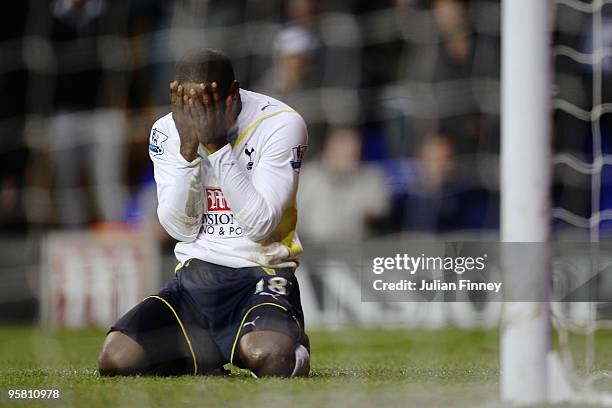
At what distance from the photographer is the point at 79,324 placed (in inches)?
364

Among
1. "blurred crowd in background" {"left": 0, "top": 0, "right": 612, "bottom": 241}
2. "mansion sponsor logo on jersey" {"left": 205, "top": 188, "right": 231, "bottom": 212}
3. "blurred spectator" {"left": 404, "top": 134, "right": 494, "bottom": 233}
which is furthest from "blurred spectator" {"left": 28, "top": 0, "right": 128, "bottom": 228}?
"mansion sponsor logo on jersey" {"left": 205, "top": 188, "right": 231, "bottom": 212}

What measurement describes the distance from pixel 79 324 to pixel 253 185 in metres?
5.08

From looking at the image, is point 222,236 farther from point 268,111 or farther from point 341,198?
point 341,198

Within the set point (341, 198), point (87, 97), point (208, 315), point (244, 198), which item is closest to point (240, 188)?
point (244, 198)

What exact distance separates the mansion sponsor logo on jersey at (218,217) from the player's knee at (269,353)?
1.49 feet

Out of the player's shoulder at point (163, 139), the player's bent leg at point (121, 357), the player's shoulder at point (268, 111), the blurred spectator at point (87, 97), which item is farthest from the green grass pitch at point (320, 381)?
the blurred spectator at point (87, 97)

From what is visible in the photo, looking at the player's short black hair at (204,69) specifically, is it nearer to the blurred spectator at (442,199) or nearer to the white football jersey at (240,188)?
the white football jersey at (240,188)

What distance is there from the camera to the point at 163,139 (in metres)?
4.75

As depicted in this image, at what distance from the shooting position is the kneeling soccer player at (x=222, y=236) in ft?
14.6

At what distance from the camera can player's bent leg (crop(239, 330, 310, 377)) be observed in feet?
14.6

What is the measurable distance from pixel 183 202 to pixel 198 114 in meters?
0.39

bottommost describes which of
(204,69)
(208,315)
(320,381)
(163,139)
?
(320,381)

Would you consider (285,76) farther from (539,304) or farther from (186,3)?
(539,304)

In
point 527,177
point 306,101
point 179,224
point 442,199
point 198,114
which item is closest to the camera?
point 527,177
